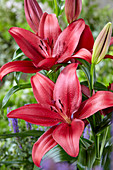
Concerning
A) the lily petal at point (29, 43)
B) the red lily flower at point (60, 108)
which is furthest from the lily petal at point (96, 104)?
the lily petal at point (29, 43)

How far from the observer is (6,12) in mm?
2605

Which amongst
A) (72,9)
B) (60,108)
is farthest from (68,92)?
(72,9)

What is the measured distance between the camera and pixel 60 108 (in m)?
0.35

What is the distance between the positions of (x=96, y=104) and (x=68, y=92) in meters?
0.05

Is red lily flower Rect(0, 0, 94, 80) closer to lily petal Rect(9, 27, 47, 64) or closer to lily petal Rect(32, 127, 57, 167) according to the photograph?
lily petal Rect(9, 27, 47, 64)

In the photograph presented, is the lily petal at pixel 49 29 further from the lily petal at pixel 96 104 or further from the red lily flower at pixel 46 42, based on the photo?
the lily petal at pixel 96 104

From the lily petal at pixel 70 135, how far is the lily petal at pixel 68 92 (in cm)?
3

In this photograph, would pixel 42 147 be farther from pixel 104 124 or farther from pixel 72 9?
pixel 72 9

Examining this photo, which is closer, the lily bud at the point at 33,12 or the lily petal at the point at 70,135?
the lily petal at the point at 70,135

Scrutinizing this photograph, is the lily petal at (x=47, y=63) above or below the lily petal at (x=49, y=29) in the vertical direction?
below

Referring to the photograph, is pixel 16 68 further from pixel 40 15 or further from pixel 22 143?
pixel 22 143

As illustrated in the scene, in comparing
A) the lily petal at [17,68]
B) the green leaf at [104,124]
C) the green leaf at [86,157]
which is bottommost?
the green leaf at [86,157]

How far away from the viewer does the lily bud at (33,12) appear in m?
0.40

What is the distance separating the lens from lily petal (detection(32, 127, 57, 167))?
307 millimetres
